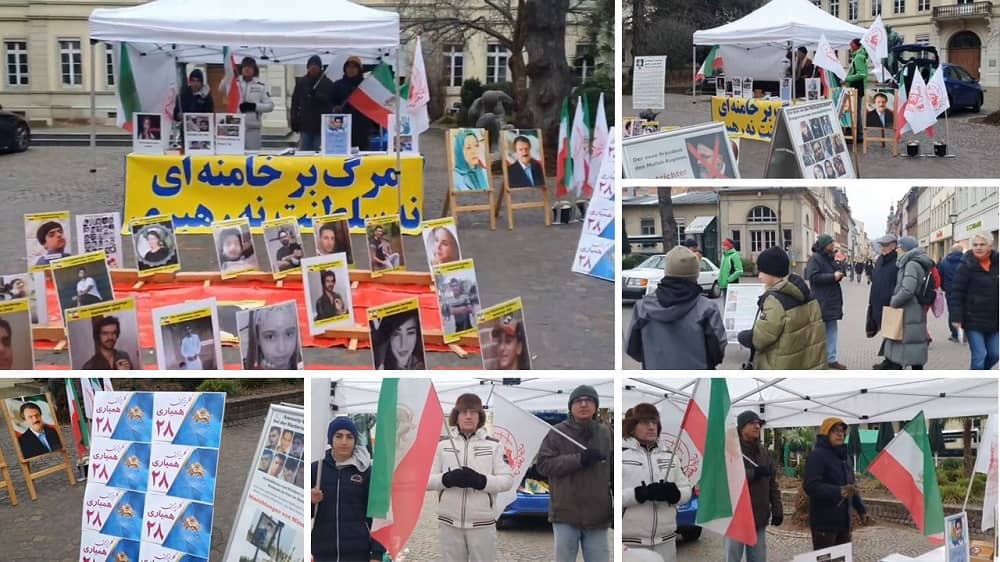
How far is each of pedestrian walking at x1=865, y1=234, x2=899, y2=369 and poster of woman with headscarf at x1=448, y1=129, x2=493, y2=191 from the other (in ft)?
12.6

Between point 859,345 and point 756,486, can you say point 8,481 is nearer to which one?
point 756,486

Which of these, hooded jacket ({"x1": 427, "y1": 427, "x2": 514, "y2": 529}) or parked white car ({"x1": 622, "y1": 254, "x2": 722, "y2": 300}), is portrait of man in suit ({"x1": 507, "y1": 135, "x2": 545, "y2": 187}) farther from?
hooded jacket ({"x1": 427, "y1": 427, "x2": 514, "y2": 529})

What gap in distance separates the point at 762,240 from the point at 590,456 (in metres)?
0.99

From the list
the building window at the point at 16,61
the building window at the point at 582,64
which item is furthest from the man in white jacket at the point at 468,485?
the building window at the point at 16,61

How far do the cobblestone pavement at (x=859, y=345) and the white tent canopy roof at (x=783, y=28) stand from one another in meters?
3.73

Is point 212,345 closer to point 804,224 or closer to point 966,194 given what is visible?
point 804,224

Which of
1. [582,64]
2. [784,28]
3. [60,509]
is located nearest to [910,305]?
[60,509]

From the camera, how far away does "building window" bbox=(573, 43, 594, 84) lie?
16391 millimetres

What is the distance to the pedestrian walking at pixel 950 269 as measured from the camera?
4.01 m

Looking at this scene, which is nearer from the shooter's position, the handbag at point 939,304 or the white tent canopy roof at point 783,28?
the handbag at point 939,304

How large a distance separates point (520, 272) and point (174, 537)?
3.32 m

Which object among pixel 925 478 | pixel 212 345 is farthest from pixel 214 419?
pixel 925 478

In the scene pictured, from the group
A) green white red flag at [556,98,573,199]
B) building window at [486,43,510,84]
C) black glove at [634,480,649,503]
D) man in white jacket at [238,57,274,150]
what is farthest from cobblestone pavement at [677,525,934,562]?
building window at [486,43,510,84]

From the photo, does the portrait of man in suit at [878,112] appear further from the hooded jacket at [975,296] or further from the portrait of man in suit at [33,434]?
the portrait of man in suit at [33,434]
